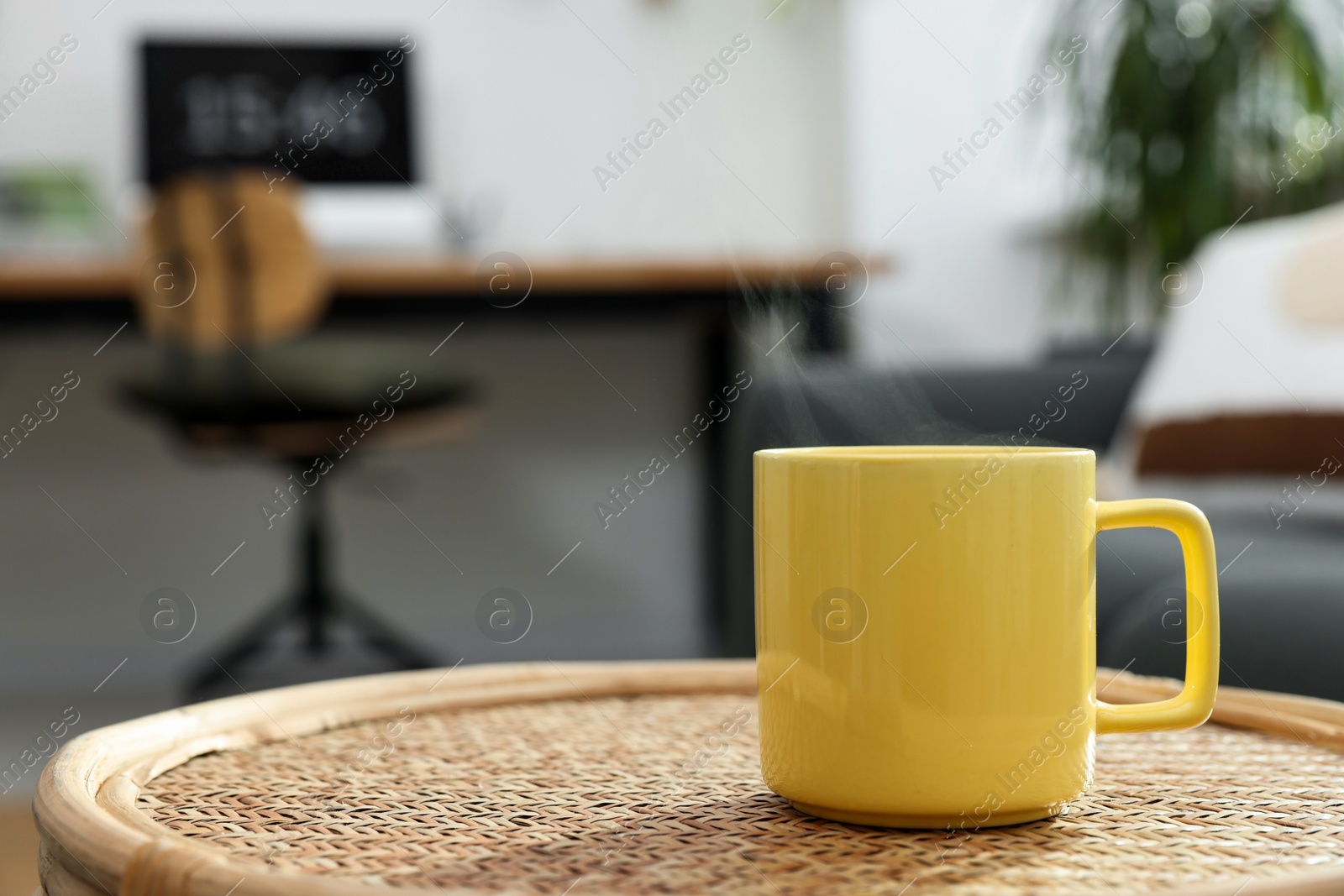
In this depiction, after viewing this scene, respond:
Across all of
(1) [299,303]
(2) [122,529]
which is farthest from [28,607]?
(1) [299,303]

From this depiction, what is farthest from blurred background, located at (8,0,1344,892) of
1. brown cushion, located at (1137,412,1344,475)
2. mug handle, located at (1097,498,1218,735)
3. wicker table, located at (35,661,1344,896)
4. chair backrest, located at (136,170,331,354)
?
mug handle, located at (1097,498,1218,735)

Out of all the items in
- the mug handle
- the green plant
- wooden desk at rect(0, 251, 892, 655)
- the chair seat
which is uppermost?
the green plant

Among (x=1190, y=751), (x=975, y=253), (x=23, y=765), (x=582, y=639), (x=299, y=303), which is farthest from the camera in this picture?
(x=975, y=253)

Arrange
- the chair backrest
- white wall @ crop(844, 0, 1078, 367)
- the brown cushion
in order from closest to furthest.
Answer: the brown cushion
the chair backrest
white wall @ crop(844, 0, 1078, 367)

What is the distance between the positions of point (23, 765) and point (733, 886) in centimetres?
179

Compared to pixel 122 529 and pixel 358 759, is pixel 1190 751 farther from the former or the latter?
Result: pixel 122 529

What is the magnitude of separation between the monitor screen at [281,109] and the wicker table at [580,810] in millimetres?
2433

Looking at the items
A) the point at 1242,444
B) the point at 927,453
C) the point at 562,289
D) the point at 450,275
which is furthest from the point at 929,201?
the point at 927,453

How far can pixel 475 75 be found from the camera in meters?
2.86

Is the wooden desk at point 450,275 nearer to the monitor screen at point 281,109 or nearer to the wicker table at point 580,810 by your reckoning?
the monitor screen at point 281,109

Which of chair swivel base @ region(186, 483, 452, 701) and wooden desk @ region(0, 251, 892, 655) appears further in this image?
chair swivel base @ region(186, 483, 452, 701)

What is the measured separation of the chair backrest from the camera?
1.78 meters

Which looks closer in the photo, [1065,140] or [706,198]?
[1065,140]

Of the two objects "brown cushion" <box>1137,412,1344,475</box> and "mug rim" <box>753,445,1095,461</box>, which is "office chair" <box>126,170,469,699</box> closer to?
"brown cushion" <box>1137,412,1344,475</box>
